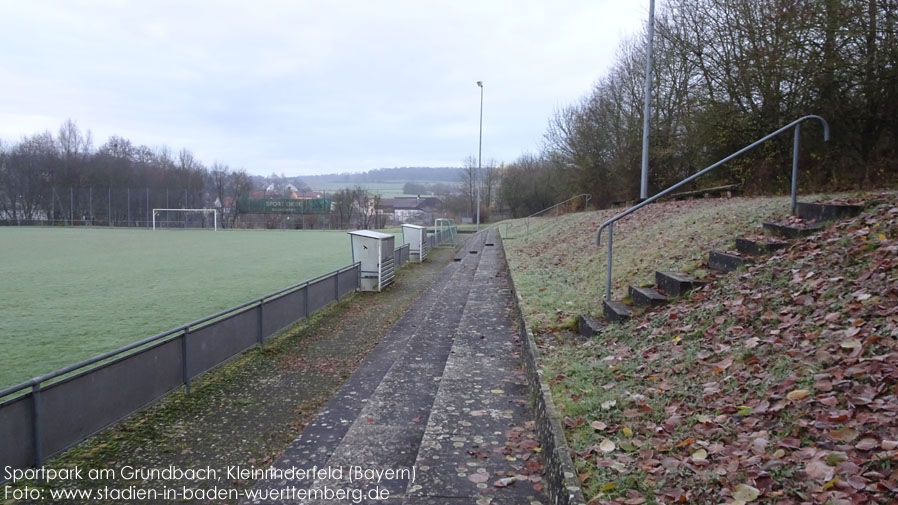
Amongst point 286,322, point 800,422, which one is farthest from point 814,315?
point 286,322

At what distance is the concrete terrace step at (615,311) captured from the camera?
591 centimetres

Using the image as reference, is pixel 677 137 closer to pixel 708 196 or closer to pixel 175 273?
pixel 708 196

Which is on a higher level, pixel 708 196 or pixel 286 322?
pixel 708 196

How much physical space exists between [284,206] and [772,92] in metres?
61.9

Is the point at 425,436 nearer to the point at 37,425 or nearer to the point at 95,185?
the point at 37,425

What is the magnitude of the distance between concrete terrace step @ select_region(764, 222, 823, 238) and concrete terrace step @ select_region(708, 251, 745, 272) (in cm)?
59

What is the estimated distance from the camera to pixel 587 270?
34.1ft

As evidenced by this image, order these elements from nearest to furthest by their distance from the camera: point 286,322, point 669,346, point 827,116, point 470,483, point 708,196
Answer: point 470,483 → point 669,346 → point 286,322 → point 827,116 → point 708,196

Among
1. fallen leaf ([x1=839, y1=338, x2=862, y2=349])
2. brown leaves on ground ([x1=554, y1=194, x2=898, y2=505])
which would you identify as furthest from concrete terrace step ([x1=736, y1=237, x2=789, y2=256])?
fallen leaf ([x1=839, y1=338, x2=862, y2=349])

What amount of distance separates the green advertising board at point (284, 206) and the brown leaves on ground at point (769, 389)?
2610 inches

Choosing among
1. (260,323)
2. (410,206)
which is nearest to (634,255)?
(260,323)

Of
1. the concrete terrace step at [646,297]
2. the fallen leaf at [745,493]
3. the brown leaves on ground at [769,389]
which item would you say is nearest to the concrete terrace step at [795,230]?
the brown leaves on ground at [769,389]

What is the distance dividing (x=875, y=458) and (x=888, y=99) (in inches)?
494

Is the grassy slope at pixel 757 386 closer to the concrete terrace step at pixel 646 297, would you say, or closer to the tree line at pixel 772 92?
the concrete terrace step at pixel 646 297
